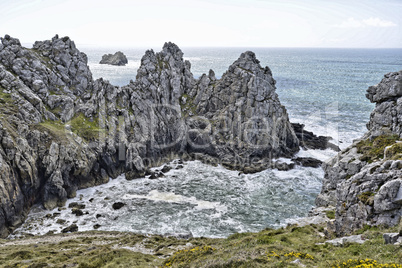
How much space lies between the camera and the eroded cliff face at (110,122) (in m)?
48.3

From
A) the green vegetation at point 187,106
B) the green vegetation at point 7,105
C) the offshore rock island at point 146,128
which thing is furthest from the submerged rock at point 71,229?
the green vegetation at point 187,106

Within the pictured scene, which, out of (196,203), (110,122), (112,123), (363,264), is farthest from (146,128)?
(363,264)

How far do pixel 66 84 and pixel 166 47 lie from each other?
118 ft

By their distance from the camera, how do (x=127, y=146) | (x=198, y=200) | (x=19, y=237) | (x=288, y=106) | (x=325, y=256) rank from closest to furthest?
1. (x=325, y=256)
2. (x=19, y=237)
3. (x=198, y=200)
4. (x=127, y=146)
5. (x=288, y=106)

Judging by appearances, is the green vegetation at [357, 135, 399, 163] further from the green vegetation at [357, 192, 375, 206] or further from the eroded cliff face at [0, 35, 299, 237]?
the eroded cliff face at [0, 35, 299, 237]

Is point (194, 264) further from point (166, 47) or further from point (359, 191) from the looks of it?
point (166, 47)

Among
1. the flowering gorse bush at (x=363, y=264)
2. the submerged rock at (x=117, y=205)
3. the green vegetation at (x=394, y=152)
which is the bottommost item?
the submerged rock at (x=117, y=205)

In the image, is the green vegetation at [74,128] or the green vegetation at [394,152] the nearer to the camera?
the green vegetation at [394,152]

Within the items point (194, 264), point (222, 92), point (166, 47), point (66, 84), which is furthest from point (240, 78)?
point (194, 264)

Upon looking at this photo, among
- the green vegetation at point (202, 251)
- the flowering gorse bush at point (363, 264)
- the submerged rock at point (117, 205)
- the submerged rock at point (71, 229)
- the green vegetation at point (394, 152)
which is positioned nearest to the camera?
the flowering gorse bush at point (363, 264)

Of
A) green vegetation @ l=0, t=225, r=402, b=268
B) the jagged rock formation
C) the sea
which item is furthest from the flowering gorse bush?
the sea

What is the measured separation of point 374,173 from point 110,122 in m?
57.9

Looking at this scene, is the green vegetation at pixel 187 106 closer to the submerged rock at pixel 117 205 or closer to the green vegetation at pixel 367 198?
the submerged rock at pixel 117 205

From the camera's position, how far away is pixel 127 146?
62594mm
